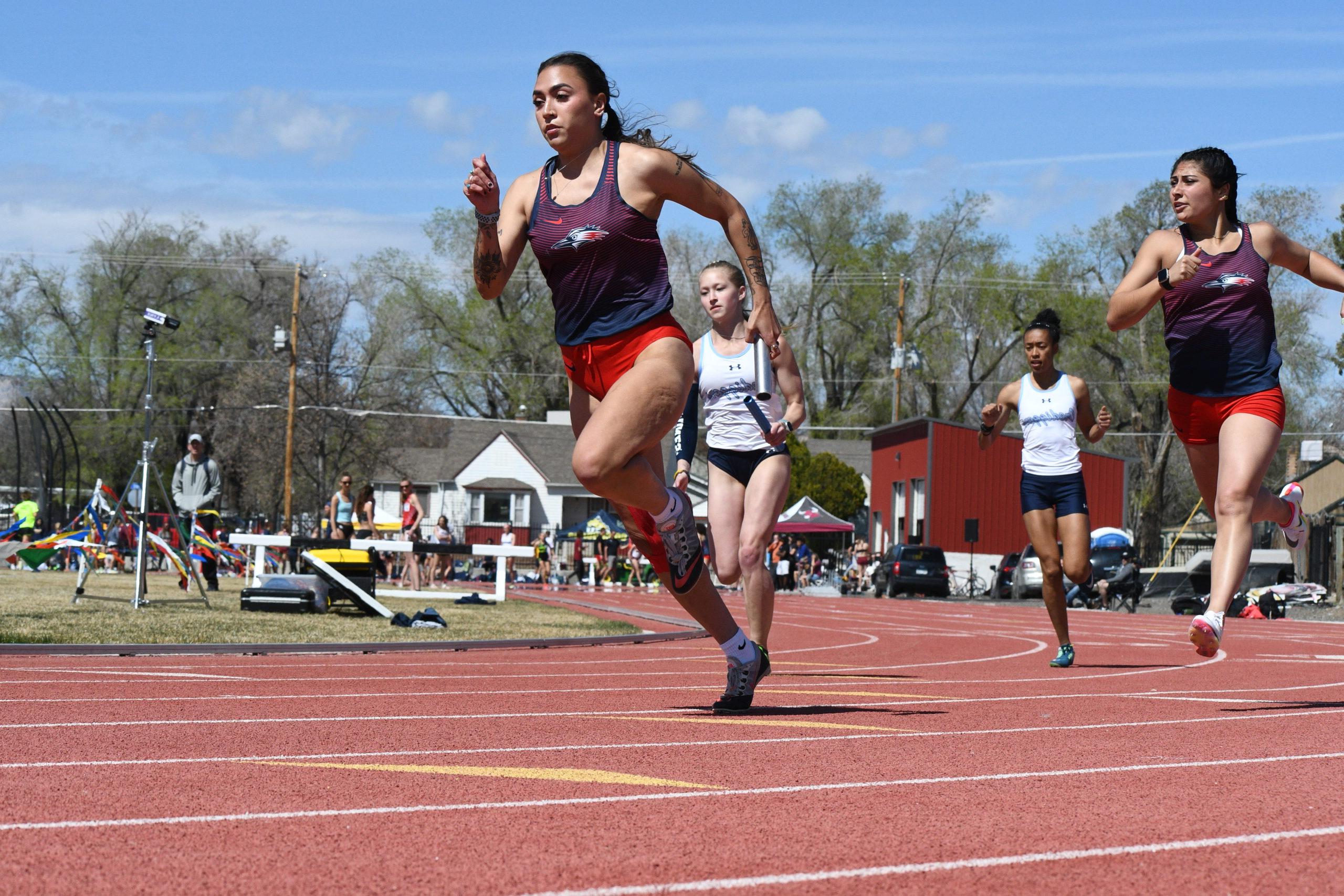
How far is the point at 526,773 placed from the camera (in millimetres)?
→ 4348

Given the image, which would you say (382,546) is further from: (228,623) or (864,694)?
(864,694)

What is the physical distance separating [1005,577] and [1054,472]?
28.9 meters

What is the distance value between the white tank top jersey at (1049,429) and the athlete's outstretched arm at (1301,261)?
2.49 metres

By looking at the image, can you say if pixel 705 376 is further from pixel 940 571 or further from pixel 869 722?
pixel 940 571

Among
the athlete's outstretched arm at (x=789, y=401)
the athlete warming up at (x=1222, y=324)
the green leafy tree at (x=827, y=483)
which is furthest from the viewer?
the green leafy tree at (x=827, y=483)

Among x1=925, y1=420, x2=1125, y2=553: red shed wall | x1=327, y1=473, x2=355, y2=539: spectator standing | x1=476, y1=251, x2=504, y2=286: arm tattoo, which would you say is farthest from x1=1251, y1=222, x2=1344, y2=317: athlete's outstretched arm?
x1=925, y1=420, x2=1125, y2=553: red shed wall

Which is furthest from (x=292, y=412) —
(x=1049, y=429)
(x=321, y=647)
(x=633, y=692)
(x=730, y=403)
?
(x=633, y=692)

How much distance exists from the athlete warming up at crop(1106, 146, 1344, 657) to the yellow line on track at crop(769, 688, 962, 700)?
136 cm

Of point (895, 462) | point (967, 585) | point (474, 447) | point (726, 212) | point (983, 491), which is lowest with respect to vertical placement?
point (967, 585)

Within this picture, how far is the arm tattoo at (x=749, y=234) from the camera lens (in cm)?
582

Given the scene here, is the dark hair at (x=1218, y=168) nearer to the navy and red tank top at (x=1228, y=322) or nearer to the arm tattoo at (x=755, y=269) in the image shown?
the navy and red tank top at (x=1228, y=322)

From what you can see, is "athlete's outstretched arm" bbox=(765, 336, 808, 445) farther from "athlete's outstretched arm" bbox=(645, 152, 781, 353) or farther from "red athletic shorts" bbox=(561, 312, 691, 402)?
"red athletic shorts" bbox=(561, 312, 691, 402)

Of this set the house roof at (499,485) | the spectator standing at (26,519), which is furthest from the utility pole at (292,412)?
the house roof at (499,485)

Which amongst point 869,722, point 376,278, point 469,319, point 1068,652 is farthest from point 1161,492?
point 869,722
